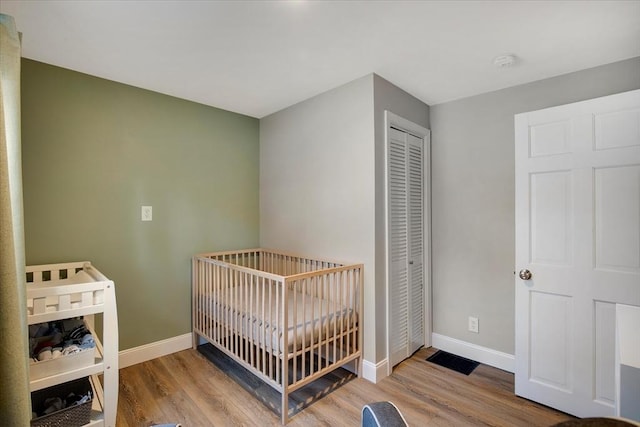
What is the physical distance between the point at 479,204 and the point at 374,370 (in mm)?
1583

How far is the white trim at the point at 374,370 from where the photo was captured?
2.24 m

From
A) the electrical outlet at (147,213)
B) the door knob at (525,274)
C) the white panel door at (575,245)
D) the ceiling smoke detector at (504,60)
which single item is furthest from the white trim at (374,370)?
the ceiling smoke detector at (504,60)

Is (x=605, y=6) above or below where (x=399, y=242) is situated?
above

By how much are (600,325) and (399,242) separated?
1288 mm

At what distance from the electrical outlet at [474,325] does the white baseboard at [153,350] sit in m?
2.46

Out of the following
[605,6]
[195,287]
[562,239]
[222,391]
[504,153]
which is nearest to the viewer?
[605,6]

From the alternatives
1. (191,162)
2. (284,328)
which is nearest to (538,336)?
(284,328)

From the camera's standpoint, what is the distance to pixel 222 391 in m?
2.12

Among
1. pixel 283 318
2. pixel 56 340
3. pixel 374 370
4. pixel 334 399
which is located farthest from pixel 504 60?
pixel 56 340

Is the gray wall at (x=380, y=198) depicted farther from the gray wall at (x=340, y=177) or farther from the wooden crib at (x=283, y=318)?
the wooden crib at (x=283, y=318)

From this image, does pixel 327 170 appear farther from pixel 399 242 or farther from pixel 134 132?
pixel 134 132

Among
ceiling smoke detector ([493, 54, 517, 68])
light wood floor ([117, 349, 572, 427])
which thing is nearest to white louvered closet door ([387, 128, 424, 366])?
light wood floor ([117, 349, 572, 427])

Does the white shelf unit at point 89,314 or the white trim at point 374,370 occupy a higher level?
the white shelf unit at point 89,314

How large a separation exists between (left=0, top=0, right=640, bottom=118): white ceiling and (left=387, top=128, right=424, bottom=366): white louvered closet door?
0.56 meters
